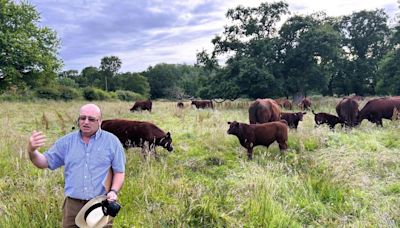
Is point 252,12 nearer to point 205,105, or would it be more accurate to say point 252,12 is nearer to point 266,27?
point 266,27

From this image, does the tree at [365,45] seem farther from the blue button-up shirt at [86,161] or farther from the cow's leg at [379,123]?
the blue button-up shirt at [86,161]

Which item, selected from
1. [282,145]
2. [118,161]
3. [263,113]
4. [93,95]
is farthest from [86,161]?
[93,95]

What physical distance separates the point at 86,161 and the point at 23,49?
2313 cm

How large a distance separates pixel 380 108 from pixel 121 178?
1368cm

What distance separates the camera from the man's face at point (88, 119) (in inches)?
131

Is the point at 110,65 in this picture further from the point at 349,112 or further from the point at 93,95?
the point at 349,112

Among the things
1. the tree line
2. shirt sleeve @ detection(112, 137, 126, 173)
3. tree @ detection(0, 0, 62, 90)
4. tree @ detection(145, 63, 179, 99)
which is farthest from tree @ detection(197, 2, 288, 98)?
tree @ detection(145, 63, 179, 99)

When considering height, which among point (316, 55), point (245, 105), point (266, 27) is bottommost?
point (245, 105)

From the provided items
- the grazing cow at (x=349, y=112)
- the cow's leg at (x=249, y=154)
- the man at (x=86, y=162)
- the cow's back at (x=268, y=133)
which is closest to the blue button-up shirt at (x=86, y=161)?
the man at (x=86, y=162)

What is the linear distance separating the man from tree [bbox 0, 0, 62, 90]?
22193 mm

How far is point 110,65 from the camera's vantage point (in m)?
81.1

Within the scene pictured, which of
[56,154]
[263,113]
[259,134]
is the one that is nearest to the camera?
[56,154]

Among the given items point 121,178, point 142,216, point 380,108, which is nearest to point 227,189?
point 142,216

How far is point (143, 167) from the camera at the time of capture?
6301 millimetres
